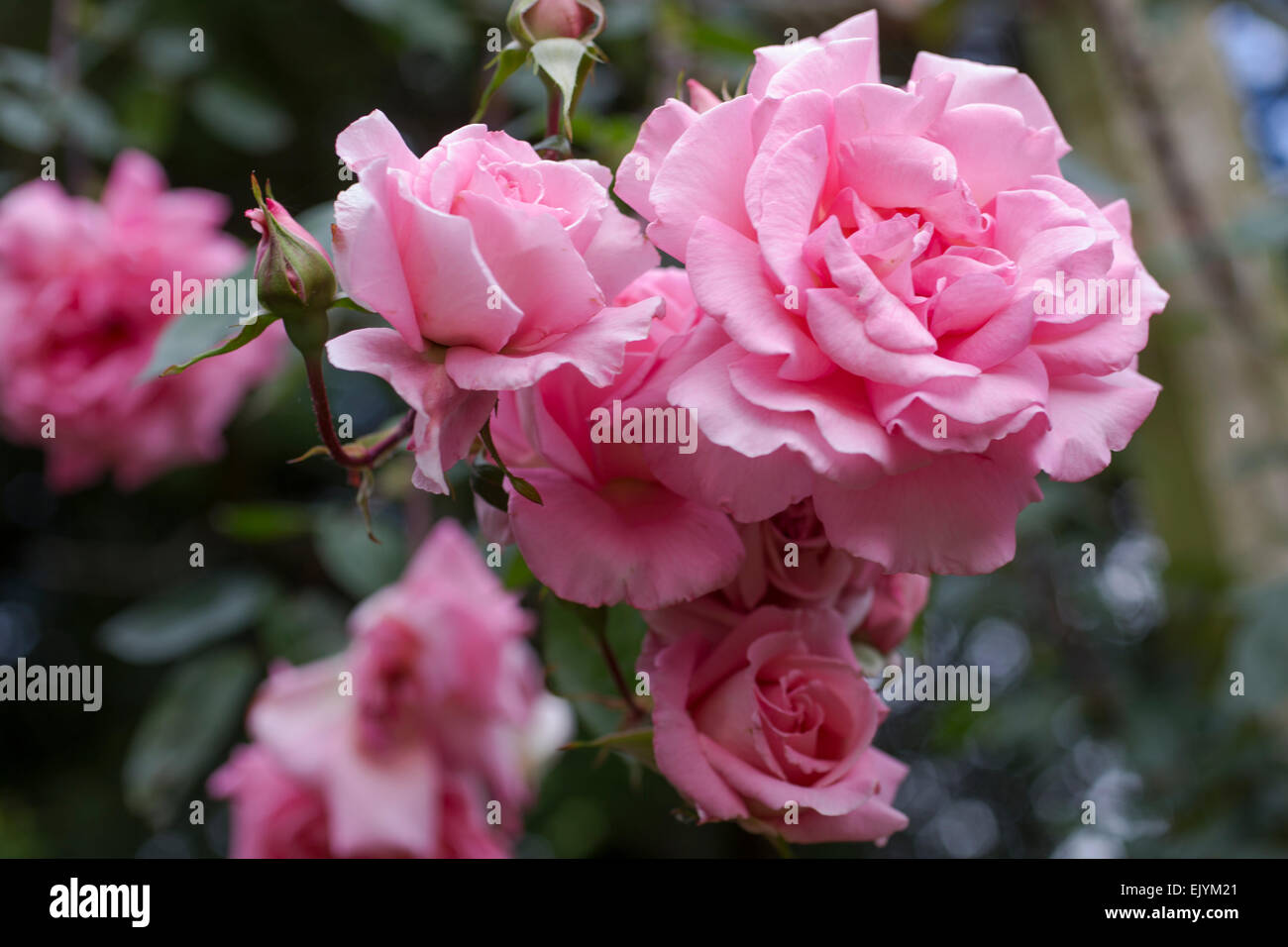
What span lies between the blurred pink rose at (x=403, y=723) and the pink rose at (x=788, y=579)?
29cm

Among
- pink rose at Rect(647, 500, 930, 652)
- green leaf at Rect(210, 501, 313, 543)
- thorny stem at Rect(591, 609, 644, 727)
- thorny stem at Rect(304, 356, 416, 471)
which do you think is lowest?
thorny stem at Rect(591, 609, 644, 727)

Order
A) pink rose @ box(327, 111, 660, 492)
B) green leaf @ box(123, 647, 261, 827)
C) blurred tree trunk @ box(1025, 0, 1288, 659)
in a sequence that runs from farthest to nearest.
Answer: blurred tree trunk @ box(1025, 0, 1288, 659) < green leaf @ box(123, 647, 261, 827) < pink rose @ box(327, 111, 660, 492)

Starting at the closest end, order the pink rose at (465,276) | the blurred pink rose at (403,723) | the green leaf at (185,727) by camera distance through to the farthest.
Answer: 1. the pink rose at (465,276)
2. the blurred pink rose at (403,723)
3. the green leaf at (185,727)

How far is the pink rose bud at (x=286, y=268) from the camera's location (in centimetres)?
31

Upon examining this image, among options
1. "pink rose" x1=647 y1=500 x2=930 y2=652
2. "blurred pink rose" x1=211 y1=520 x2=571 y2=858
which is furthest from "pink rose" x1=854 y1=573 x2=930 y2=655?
"blurred pink rose" x1=211 y1=520 x2=571 y2=858

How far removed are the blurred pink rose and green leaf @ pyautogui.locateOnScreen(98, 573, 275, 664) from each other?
20 cm

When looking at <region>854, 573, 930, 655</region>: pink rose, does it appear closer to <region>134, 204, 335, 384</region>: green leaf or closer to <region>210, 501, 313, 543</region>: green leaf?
<region>134, 204, 335, 384</region>: green leaf

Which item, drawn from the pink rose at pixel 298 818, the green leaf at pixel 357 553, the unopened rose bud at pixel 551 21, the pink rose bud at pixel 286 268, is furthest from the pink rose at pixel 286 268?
the green leaf at pixel 357 553

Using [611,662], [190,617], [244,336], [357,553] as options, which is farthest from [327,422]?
[190,617]

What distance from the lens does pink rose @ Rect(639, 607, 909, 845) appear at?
33cm

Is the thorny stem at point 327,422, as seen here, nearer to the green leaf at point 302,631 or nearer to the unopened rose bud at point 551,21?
the unopened rose bud at point 551,21

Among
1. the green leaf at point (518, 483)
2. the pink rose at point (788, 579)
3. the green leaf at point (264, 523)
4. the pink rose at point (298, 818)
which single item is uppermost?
the green leaf at point (264, 523)

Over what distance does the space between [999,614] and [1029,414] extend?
1092mm
